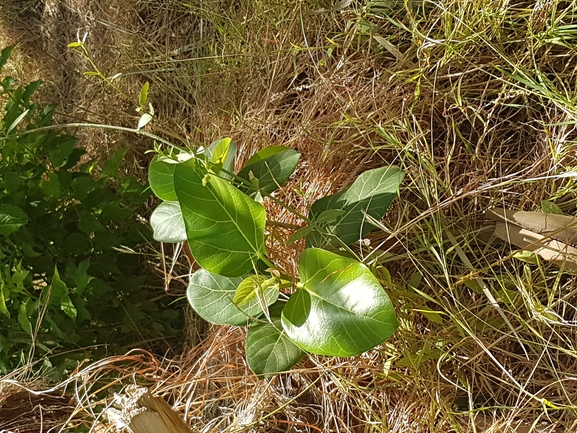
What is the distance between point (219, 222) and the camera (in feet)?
2.23

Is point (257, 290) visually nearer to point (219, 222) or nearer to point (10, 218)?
point (219, 222)

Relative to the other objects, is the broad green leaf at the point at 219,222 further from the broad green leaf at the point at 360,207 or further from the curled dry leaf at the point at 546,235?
the curled dry leaf at the point at 546,235

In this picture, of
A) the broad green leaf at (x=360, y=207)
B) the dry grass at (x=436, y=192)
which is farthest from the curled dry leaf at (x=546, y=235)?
the broad green leaf at (x=360, y=207)

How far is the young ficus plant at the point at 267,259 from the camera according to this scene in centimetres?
62

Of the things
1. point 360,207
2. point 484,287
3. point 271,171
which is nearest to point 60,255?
point 271,171

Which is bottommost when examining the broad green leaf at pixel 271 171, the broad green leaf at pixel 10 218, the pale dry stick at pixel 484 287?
the pale dry stick at pixel 484 287

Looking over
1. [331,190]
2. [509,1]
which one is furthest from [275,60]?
[509,1]

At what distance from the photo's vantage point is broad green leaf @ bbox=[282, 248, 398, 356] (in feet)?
1.98

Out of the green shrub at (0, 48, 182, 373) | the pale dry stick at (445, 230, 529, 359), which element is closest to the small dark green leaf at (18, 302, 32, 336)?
the green shrub at (0, 48, 182, 373)

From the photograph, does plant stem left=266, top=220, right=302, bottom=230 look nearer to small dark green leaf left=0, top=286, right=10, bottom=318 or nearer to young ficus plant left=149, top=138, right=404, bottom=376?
young ficus plant left=149, top=138, right=404, bottom=376

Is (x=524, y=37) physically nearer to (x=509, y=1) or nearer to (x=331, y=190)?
(x=509, y=1)

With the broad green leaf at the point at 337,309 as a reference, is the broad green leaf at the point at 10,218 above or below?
above

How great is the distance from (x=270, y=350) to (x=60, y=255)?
24.4 inches

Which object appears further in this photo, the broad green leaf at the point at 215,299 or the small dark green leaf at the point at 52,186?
the small dark green leaf at the point at 52,186
